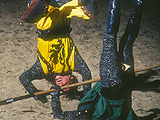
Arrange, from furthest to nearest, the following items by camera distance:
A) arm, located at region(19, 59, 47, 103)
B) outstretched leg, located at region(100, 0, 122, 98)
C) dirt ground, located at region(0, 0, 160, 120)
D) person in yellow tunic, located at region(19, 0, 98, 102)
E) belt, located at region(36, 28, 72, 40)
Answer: dirt ground, located at region(0, 0, 160, 120) < arm, located at region(19, 59, 47, 103) < belt, located at region(36, 28, 72, 40) < person in yellow tunic, located at region(19, 0, 98, 102) < outstretched leg, located at region(100, 0, 122, 98)

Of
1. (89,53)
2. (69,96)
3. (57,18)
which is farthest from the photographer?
(89,53)

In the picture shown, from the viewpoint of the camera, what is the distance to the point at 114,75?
1782mm

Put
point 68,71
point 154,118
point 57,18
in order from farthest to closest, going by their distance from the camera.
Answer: point 154,118, point 68,71, point 57,18

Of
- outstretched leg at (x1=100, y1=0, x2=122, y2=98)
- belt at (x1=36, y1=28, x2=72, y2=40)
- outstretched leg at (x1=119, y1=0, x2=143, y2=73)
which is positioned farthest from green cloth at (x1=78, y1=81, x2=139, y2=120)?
belt at (x1=36, y1=28, x2=72, y2=40)

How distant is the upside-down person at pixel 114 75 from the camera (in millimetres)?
1688

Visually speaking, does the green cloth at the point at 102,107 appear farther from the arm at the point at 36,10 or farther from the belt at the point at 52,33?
the arm at the point at 36,10

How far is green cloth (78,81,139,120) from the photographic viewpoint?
1.92m

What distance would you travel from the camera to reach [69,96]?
3.03 m

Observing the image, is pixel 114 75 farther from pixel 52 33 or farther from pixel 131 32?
pixel 52 33

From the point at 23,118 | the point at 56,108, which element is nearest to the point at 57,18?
the point at 56,108

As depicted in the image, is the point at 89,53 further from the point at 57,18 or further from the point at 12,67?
the point at 57,18

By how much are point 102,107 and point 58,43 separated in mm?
815

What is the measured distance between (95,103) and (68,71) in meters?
0.60

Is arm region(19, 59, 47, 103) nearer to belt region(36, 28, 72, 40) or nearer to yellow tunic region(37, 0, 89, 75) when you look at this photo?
yellow tunic region(37, 0, 89, 75)
